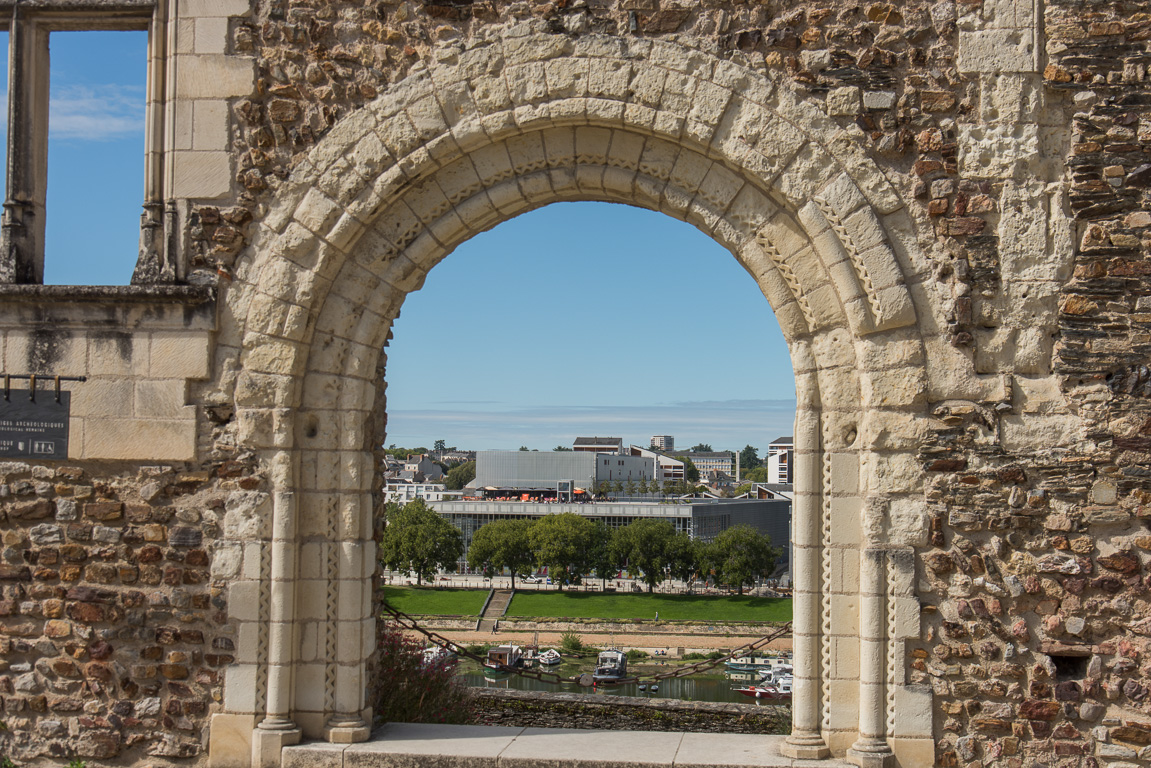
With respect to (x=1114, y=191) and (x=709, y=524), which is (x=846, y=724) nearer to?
(x=1114, y=191)

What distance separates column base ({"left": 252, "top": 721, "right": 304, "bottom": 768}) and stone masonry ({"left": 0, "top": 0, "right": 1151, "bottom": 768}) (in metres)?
0.02

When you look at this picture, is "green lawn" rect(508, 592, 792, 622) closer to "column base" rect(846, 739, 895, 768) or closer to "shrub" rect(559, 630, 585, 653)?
"shrub" rect(559, 630, 585, 653)

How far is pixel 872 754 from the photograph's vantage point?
4.36 metres

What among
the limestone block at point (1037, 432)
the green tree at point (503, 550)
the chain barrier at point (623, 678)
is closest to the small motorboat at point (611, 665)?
the green tree at point (503, 550)

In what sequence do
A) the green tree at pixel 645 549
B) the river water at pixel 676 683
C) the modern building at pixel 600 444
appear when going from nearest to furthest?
the river water at pixel 676 683, the green tree at pixel 645 549, the modern building at pixel 600 444

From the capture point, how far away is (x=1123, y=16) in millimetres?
4430

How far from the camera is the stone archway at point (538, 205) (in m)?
4.49

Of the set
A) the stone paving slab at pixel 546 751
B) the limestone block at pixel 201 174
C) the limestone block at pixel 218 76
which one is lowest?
the stone paving slab at pixel 546 751

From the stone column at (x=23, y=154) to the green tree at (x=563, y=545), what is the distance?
36.7m

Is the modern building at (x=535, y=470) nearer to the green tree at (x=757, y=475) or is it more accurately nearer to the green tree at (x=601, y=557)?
the green tree at (x=601, y=557)

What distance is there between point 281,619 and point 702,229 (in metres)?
2.93

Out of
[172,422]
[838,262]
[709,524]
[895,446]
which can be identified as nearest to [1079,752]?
[895,446]

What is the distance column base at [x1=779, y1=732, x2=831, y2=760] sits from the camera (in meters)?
4.47

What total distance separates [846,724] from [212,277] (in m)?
3.89
